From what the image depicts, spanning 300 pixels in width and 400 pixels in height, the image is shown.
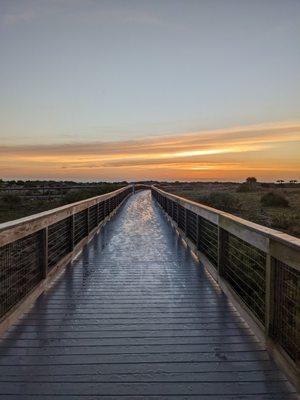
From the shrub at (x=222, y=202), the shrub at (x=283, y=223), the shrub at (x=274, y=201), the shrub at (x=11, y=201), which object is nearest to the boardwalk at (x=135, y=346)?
the shrub at (x=283, y=223)

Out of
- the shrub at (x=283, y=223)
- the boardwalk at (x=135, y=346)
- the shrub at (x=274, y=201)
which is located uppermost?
the shrub at (x=274, y=201)

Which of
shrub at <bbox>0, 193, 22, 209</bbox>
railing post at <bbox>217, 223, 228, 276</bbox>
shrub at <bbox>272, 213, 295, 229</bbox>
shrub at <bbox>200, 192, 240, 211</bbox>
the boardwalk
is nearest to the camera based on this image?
the boardwalk

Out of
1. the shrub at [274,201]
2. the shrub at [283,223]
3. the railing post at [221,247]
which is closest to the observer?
the railing post at [221,247]

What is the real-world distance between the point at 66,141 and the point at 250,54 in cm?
2399

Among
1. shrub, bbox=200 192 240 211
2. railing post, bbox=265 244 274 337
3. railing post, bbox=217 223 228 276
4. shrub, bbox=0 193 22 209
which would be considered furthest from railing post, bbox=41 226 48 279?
shrub, bbox=0 193 22 209

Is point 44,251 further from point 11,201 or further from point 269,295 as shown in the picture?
point 11,201

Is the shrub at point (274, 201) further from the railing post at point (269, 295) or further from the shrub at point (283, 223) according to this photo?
the railing post at point (269, 295)

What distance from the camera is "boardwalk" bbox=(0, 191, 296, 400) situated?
2646mm

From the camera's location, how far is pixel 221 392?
2.60 m

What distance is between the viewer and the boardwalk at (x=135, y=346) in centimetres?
265

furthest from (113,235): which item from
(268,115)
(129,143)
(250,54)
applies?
(129,143)

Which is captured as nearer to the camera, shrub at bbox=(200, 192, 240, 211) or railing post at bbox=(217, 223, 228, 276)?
railing post at bbox=(217, 223, 228, 276)

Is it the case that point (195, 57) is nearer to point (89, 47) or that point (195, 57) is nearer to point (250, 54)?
point (250, 54)

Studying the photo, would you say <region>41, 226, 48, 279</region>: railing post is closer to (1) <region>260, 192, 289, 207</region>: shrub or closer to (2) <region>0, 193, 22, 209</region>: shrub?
(1) <region>260, 192, 289, 207</region>: shrub
